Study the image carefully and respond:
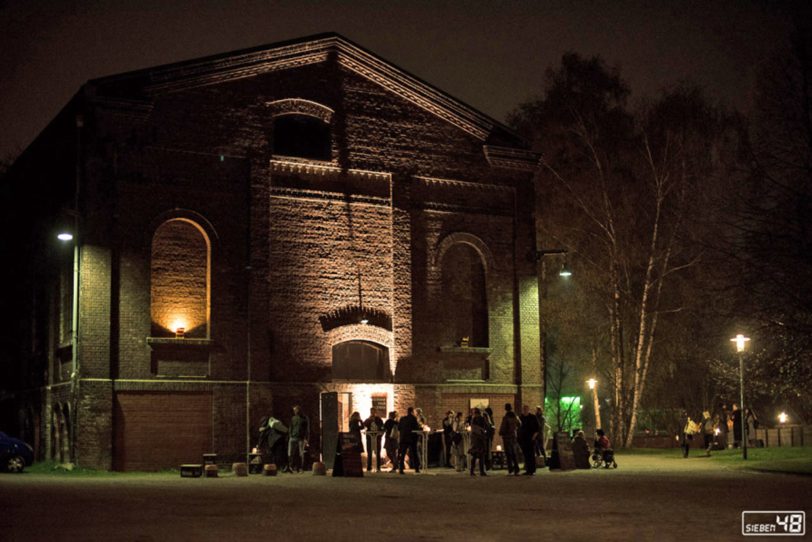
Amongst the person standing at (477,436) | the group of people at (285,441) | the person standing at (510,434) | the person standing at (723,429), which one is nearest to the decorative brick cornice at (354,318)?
the group of people at (285,441)

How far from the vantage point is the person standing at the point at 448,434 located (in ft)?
91.2

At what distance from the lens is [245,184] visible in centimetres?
2881

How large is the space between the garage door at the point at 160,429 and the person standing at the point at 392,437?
4833mm

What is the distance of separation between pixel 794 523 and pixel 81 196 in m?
20.1

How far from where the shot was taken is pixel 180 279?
27.9 meters

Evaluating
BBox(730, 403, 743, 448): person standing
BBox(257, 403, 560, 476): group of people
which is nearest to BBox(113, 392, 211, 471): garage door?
BBox(257, 403, 560, 476): group of people

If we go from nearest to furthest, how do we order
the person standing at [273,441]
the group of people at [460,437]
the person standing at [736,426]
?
the group of people at [460,437]
the person standing at [273,441]
the person standing at [736,426]

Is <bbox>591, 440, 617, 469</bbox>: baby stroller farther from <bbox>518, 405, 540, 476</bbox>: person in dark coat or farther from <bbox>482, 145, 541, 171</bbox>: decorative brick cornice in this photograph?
<bbox>482, 145, 541, 171</bbox>: decorative brick cornice

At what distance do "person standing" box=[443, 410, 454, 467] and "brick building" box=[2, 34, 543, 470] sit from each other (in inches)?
83.6

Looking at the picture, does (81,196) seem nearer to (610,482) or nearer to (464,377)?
(464,377)

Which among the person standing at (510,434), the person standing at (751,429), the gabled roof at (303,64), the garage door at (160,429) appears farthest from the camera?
the person standing at (751,429)

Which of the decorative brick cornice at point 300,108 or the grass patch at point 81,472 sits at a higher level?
the decorative brick cornice at point 300,108

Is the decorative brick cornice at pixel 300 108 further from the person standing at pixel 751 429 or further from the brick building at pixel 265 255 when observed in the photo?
the person standing at pixel 751 429

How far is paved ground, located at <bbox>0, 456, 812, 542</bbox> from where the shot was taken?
1253cm
